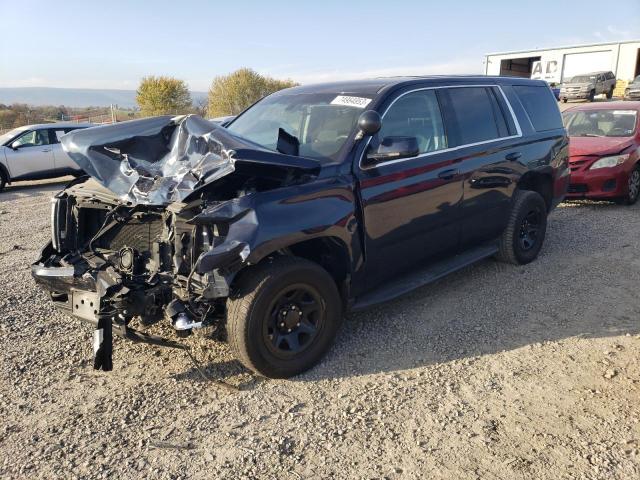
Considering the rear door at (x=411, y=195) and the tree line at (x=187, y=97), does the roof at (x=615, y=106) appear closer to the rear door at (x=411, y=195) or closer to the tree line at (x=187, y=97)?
the rear door at (x=411, y=195)

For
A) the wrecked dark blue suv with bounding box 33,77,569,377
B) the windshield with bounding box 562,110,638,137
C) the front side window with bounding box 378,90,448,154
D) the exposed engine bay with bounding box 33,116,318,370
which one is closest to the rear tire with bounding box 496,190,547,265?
the wrecked dark blue suv with bounding box 33,77,569,377

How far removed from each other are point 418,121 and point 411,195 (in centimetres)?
68

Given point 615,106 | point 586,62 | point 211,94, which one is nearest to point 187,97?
point 211,94

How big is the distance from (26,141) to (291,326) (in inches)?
491

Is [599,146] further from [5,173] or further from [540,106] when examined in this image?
[5,173]

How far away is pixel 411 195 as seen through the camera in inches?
159

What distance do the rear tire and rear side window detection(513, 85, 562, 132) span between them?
815 mm

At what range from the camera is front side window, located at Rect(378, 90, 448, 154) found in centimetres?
406

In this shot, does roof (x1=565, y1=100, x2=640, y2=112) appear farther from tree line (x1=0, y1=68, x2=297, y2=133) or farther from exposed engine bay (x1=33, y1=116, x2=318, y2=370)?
tree line (x1=0, y1=68, x2=297, y2=133)

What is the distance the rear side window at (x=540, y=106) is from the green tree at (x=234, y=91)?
31498mm

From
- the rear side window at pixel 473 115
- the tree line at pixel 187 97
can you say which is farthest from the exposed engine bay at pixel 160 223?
the tree line at pixel 187 97

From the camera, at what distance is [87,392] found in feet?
11.0

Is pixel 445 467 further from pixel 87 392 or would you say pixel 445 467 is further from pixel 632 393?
pixel 87 392

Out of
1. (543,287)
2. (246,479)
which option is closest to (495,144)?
(543,287)
